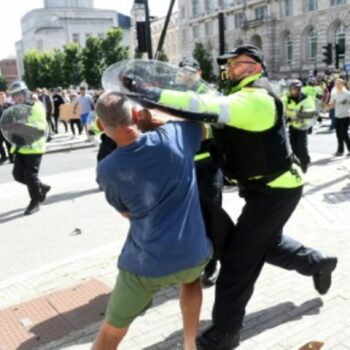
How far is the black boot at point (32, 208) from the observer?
731 centimetres

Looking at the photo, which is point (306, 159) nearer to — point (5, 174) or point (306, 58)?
point (5, 174)

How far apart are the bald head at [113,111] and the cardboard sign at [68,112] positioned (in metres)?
15.9

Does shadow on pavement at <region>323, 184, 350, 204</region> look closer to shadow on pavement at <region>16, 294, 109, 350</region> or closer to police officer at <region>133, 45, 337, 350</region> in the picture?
police officer at <region>133, 45, 337, 350</region>

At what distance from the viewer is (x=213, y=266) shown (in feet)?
13.7

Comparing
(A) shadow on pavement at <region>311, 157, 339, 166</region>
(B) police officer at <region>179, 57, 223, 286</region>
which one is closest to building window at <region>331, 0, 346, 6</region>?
(A) shadow on pavement at <region>311, 157, 339, 166</region>

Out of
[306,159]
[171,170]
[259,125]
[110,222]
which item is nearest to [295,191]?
[259,125]

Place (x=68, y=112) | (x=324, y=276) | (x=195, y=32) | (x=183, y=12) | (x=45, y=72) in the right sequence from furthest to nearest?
(x=183, y=12), (x=195, y=32), (x=45, y=72), (x=68, y=112), (x=324, y=276)

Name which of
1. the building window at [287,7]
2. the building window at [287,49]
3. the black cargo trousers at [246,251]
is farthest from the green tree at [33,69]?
the black cargo trousers at [246,251]

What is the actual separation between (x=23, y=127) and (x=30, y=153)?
38cm

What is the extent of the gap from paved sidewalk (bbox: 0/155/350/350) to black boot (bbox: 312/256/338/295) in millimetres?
116

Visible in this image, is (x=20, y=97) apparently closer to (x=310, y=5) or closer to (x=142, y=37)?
(x=142, y=37)

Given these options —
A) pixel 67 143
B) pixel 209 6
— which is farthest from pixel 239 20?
pixel 67 143

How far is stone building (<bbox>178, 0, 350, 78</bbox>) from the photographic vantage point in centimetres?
5878

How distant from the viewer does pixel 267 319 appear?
3.53 metres
